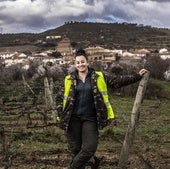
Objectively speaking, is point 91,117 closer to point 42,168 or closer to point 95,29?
point 42,168

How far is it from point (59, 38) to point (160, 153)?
449 feet

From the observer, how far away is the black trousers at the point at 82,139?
6.09 m

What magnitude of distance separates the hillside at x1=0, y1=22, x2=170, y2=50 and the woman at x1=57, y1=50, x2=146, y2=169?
12585cm

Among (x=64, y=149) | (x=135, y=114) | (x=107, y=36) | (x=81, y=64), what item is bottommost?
(x=64, y=149)

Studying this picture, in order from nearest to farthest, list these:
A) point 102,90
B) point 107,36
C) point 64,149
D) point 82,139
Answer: point 102,90 < point 82,139 < point 64,149 < point 107,36

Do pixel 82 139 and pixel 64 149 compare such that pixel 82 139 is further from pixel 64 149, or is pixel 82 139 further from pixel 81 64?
pixel 64 149

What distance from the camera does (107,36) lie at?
494ft

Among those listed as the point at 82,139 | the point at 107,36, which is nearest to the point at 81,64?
the point at 82,139

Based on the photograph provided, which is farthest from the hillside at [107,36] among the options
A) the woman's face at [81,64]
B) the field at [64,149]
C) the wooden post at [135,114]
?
the woman's face at [81,64]

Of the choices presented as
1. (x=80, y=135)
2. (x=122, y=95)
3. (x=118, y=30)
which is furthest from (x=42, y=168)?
(x=118, y=30)

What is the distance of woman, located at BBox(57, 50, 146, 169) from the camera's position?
20.0ft

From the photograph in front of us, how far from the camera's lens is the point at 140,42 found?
143 meters

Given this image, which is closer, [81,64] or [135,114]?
[81,64]

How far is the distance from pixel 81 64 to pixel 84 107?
0.59 m
